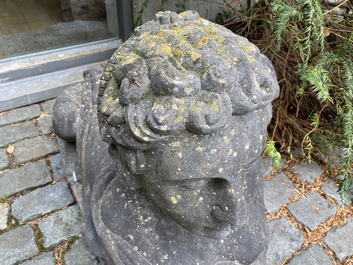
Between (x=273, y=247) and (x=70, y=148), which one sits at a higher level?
(x=70, y=148)

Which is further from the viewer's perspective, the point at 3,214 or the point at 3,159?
the point at 3,159

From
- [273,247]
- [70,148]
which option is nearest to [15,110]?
[70,148]

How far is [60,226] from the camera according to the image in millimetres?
2047

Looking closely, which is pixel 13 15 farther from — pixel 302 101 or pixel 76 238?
pixel 302 101

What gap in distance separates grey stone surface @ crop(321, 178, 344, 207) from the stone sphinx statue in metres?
1.30

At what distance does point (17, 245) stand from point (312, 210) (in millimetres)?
1751

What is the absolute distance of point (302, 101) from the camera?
2727 mm

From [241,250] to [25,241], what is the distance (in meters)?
1.22

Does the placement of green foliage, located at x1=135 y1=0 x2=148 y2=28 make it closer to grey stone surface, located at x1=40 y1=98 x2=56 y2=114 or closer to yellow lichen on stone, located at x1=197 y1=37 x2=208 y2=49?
grey stone surface, located at x1=40 y1=98 x2=56 y2=114

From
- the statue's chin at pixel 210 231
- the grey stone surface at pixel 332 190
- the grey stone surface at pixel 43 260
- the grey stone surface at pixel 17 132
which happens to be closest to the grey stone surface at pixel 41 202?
the grey stone surface at pixel 43 260

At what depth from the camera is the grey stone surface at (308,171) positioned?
99.6 inches

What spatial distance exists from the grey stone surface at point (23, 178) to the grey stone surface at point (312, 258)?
1.57 meters

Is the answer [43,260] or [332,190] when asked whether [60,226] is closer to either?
[43,260]

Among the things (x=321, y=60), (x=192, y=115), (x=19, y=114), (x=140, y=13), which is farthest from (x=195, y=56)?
(x=140, y=13)
